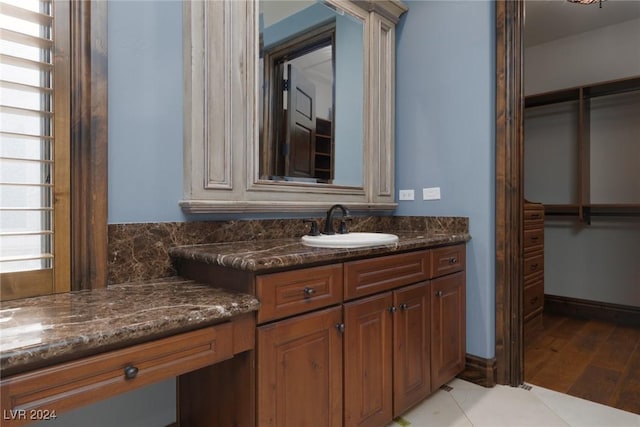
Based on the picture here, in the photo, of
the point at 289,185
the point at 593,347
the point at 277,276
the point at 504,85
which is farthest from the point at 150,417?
the point at 593,347

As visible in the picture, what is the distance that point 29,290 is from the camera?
4.27 ft

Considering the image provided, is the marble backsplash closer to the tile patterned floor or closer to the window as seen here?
the window

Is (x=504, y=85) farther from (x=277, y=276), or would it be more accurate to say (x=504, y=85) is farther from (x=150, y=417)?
(x=150, y=417)

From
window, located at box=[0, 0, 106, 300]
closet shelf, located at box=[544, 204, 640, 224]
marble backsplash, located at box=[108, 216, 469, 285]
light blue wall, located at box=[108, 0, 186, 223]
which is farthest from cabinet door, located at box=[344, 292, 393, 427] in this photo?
closet shelf, located at box=[544, 204, 640, 224]

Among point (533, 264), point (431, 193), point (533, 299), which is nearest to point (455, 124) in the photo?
point (431, 193)

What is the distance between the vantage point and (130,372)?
1.00 m

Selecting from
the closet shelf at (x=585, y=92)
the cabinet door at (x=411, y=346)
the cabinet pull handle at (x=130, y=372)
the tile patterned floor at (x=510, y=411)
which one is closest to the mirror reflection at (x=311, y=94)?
the cabinet door at (x=411, y=346)

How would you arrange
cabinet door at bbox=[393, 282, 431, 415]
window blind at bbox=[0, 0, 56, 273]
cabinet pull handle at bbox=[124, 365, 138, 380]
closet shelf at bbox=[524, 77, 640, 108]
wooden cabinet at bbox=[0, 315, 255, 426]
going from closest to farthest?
wooden cabinet at bbox=[0, 315, 255, 426] → cabinet pull handle at bbox=[124, 365, 138, 380] → window blind at bbox=[0, 0, 56, 273] → cabinet door at bbox=[393, 282, 431, 415] → closet shelf at bbox=[524, 77, 640, 108]

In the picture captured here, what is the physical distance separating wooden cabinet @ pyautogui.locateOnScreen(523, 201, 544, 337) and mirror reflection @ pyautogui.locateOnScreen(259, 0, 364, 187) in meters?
1.64

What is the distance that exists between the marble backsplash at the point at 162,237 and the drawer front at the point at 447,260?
29.4 inches

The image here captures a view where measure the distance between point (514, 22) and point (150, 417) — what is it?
2816 mm

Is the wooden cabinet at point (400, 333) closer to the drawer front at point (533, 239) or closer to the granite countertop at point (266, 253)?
the granite countertop at point (266, 253)

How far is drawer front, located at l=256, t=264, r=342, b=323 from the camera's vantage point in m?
1.31

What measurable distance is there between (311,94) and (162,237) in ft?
4.02
